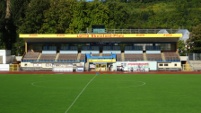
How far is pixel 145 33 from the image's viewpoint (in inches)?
2566

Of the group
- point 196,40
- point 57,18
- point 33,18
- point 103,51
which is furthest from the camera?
point 57,18

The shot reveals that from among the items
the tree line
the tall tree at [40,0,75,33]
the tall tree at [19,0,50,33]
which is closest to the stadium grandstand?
the tall tree at [19,0,50,33]

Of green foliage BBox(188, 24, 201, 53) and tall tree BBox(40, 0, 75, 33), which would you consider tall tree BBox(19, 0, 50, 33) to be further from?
green foliage BBox(188, 24, 201, 53)

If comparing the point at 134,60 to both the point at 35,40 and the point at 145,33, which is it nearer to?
the point at 145,33

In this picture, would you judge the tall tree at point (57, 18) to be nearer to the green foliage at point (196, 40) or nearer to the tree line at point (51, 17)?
the tree line at point (51, 17)

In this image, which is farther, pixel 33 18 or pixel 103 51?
pixel 33 18

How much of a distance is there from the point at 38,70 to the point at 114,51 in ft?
50.5

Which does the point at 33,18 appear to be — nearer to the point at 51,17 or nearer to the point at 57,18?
the point at 51,17

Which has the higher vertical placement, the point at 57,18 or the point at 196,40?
the point at 57,18

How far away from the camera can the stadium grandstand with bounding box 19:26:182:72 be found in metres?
60.6

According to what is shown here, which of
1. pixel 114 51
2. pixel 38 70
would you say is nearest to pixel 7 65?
pixel 38 70

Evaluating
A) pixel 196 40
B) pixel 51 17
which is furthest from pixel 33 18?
pixel 196 40

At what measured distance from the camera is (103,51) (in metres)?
66.4

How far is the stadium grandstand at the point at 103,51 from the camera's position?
60.6 metres
